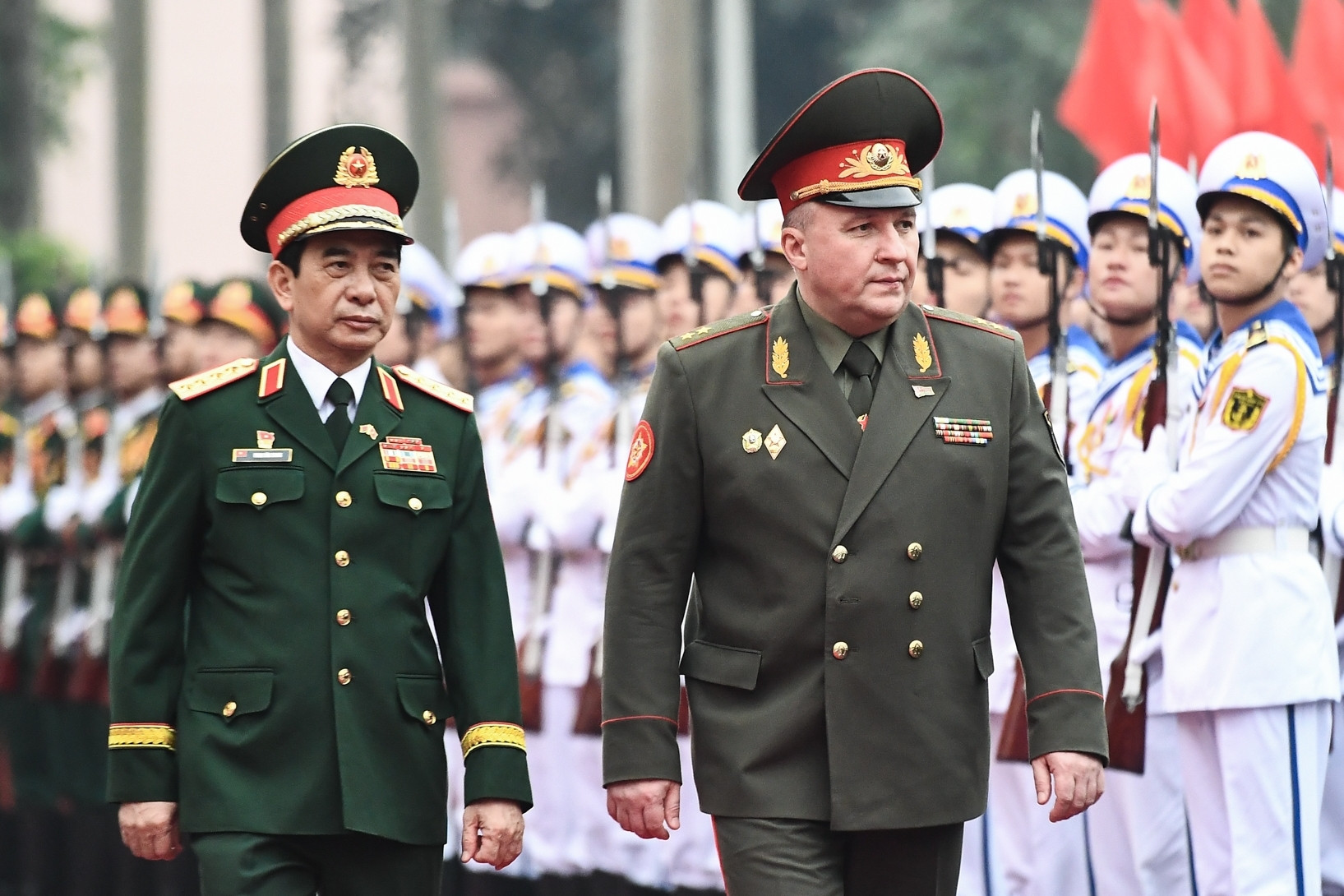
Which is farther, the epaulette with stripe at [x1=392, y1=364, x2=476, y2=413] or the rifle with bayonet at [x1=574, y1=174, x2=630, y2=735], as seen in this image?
the rifle with bayonet at [x1=574, y1=174, x2=630, y2=735]

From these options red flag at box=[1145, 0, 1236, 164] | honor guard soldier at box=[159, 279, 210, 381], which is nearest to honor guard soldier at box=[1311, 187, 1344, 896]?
red flag at box=[1145, 0, 1236, 164]

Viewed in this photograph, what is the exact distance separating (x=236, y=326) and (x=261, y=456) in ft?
17.4

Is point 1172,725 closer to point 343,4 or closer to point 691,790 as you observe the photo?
point 691,790

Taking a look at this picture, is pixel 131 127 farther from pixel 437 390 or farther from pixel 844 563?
pixel 844 563

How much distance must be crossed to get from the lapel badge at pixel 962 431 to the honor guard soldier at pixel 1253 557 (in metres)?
1.88

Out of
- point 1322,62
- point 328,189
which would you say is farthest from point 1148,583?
point 1322,62

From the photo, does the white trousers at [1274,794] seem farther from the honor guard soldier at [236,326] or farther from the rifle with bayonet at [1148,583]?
the honor guard soldier at [236,326]

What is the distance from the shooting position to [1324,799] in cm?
761

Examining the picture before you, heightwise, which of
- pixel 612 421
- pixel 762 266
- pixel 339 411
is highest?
pixel 762 266

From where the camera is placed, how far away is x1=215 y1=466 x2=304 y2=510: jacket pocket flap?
5.03 meters

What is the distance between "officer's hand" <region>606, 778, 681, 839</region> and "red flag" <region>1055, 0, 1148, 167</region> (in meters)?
8.19

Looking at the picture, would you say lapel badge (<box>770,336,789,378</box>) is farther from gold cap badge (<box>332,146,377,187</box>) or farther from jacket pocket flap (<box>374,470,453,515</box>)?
gold cap badge (<box>332,146,377,187</box>)

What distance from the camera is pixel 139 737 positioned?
4.95 metres

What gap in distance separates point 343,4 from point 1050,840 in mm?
26321
